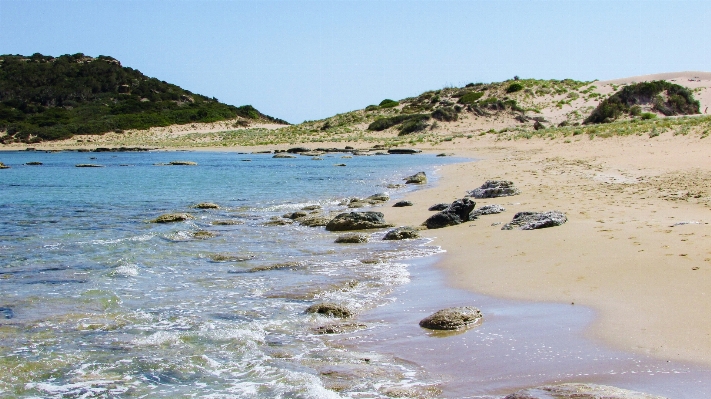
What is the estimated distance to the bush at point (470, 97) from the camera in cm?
6581

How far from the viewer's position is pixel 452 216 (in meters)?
12.8

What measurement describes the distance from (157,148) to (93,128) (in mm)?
16097

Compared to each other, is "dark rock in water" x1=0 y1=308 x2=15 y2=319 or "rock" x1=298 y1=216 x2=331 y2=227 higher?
"rock" x1=298 y1=216 x2=331 y2=227

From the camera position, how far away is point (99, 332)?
6645mm

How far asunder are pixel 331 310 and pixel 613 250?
4.25 metres

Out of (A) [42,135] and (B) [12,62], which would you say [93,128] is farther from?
(B) [12,62]

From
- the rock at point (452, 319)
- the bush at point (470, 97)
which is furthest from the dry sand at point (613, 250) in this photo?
the bush at point (470, 97)

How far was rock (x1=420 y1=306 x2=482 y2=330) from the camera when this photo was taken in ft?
21.0

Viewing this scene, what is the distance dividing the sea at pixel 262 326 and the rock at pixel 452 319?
4.4 inches

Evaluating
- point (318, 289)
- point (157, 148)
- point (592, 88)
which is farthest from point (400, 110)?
point (318, 289)

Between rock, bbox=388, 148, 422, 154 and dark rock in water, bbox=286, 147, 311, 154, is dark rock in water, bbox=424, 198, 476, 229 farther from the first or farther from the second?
dark rock in water, bbox=286, 147, 311, 154

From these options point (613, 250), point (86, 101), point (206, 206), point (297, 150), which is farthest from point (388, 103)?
point (613, 250)

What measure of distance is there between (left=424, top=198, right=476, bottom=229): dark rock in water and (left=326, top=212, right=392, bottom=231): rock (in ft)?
3.41

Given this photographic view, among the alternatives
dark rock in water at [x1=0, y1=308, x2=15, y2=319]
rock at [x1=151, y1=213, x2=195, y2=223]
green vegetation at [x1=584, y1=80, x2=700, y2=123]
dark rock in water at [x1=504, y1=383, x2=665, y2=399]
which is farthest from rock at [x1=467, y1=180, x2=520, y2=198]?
green vegetation at [x1=584, y1=80, x2=700, y2=123]
